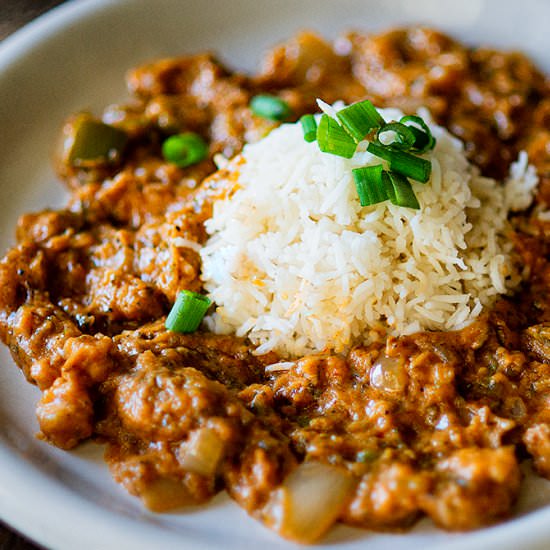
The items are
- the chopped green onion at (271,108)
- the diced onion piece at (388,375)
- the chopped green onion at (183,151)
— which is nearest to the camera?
the diced onion piece at (388,375)

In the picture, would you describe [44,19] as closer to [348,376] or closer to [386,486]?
[348,376]

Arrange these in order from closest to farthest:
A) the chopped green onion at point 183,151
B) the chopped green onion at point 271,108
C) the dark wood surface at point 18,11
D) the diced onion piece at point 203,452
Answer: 1. the diced onion piece at point 203,452
2. the chopped green onion at point 183,151
3. the chopped green onion at point 271,108
4. the dark wood surface at point 18,11

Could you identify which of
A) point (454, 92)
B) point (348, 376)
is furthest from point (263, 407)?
point (454, 92)

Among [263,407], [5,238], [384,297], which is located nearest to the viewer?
[263,407]

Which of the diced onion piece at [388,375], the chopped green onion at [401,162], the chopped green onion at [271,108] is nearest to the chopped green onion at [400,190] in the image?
the chopped green onion at [401,162]

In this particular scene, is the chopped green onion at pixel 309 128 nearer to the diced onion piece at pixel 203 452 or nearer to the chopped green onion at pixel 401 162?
the chopped green onion at pixel 401 162

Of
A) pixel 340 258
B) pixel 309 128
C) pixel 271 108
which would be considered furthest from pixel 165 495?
pixel 271 108

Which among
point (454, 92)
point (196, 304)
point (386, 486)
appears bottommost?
point (454, 92)
